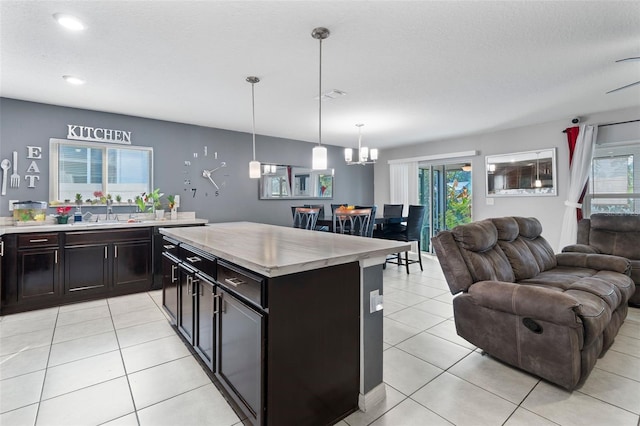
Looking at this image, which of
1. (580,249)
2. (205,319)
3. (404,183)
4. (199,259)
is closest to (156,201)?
(199,259)

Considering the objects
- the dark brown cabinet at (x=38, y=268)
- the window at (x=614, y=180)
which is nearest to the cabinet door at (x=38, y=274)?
the dark brown cabinet at (x=38, y=268)

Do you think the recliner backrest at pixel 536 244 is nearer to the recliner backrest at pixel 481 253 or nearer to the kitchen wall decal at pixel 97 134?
the recliner backrest at pixel 481 253

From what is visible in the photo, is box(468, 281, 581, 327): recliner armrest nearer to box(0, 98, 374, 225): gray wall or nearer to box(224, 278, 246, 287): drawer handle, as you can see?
box(224, 278, 246, 287): drawer handle

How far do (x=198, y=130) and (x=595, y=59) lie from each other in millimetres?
4929

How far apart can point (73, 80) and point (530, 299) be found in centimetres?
440

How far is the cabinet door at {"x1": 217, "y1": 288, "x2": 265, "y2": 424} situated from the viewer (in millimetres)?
1440

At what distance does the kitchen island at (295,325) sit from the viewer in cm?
142

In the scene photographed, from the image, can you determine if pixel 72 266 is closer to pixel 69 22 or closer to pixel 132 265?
pixel 132 265

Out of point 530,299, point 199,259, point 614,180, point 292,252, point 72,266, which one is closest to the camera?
point 292,252

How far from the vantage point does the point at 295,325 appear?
148 cm

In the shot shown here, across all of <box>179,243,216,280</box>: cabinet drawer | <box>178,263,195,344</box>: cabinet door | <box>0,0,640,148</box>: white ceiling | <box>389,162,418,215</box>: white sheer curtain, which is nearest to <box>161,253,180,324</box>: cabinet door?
<box>178,263,195,344</box>: cabinet door

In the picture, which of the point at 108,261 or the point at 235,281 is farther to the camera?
the point at 108,261

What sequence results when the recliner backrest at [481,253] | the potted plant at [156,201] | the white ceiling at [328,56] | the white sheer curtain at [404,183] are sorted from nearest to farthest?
the white ceiling at [328,56], the recliner backrest at [481,253], the potted plant at [156,201], the white sheer curtain at [404,183]

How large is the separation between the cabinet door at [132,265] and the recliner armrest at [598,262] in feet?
16.1
